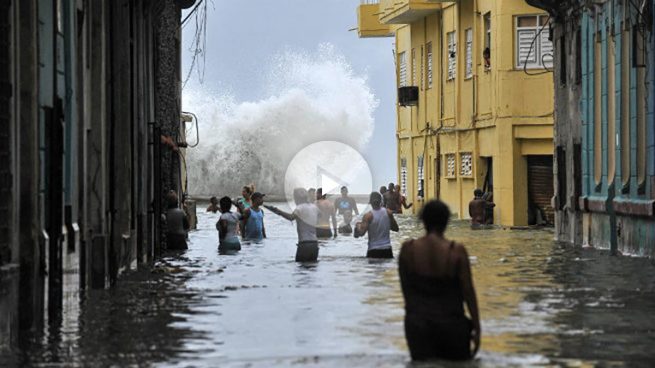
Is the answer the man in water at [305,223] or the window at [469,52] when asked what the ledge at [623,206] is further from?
the window at [469,52]

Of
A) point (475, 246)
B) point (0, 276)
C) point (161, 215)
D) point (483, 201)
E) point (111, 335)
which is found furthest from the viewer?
point (483, 201)

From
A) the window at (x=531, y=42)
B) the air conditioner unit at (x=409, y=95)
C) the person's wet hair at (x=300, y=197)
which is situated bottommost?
the person's wet hair at (x=300, y=197)

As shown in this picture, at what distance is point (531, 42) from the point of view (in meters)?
50.6

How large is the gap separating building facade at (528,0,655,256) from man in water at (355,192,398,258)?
452 centimetres

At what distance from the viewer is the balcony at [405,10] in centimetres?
5988

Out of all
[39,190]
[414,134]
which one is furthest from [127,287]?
[414,134]

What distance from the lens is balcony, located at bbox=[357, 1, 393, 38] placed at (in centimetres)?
7125

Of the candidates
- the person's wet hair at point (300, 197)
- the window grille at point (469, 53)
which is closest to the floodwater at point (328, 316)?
the person's wet hair at point (300, 197)

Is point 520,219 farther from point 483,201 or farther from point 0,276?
point 0,276

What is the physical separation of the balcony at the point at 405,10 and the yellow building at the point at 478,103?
0.03 meters

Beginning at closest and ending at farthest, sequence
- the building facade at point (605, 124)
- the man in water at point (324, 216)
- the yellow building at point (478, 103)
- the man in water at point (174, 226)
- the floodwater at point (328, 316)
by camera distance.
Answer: the floodwater at point (328, 316)
the building facade at point (605, 124)
the man in water at point (174, 226)
the man in water at point (324, 216)
the yellow building at point (478, 103)

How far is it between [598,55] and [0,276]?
23722 mm

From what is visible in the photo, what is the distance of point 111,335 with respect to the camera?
17328 millimetres

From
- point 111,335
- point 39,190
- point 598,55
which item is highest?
point 598,55
